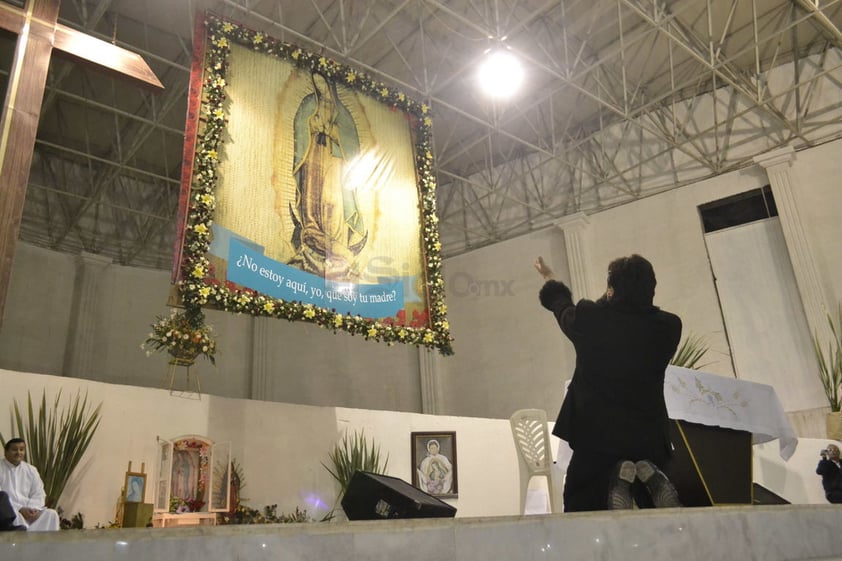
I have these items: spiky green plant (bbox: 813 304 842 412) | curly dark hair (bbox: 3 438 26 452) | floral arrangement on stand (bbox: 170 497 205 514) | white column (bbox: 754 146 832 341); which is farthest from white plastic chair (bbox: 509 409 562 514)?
white column (bbox: 754 146 832 341)

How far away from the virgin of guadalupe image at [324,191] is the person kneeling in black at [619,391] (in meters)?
3.06

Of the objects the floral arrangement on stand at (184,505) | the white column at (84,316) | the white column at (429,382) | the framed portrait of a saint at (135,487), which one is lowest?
the floral arrangement on stand at (184,505)

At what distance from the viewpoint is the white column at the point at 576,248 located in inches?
467

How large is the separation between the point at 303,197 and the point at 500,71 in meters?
3.82

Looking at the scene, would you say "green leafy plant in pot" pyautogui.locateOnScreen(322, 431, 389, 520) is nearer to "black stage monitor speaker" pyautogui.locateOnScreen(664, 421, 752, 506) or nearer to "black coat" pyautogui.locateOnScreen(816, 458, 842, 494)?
"black stage monitor speaker" pyautogui.locateOnScreen(664, 421, 752, 506)

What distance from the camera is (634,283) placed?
259 cm

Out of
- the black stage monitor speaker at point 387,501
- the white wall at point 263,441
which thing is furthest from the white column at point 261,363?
the black stage monitor speaker at point 387,501

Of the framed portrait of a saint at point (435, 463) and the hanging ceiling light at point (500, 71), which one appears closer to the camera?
the framed portrait of a saint at point (435, 463)

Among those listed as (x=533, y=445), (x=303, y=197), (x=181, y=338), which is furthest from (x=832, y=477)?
(x=181, y=338)

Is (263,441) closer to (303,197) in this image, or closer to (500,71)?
(303,197)

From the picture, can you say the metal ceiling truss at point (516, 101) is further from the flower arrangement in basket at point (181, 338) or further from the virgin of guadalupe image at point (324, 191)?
the flower arrangement in basket at point (181, 338)

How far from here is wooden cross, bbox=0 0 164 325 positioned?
110 inches

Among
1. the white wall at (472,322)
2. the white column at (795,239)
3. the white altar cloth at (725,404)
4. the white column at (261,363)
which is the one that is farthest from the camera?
the white column at (261,363)

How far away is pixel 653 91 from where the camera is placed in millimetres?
11578
